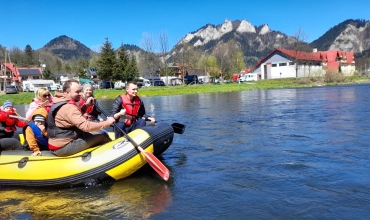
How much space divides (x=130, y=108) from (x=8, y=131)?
248 cm

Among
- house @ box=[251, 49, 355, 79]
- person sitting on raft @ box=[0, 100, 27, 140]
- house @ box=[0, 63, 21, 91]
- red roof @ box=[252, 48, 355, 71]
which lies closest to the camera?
person sitting on raft @ box=[0, 100, 27, 140]

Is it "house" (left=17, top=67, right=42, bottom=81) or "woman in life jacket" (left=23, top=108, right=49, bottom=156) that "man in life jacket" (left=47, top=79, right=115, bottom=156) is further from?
"house" (left=17, top=67, right=42, bottom=81)

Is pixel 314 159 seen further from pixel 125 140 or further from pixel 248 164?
pixel 125 140

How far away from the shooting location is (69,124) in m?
5.50

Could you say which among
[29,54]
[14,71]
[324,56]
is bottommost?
[324,56]

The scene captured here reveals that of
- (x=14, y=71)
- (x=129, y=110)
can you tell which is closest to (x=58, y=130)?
(x=129, y=110)

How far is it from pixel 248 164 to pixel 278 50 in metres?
63.9

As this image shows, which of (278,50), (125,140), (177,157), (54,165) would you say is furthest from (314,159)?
(278,50)

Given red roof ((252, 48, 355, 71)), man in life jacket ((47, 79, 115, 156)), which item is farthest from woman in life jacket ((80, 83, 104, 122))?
red roof ((252, 48, 355, 71))

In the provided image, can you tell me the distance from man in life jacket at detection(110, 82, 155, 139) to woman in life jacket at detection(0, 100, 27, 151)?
→ 191cm

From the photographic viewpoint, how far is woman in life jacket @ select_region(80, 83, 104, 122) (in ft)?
23.1

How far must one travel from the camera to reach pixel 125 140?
586 centimetres

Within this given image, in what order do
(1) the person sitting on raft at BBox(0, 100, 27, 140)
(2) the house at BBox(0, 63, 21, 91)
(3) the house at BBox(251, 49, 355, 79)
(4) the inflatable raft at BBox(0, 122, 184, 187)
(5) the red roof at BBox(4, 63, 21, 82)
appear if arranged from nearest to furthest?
(4) the inflatable raft at BBox(0, 122, 184, 187), (1) the person sitting on raft at BBox(0, 100, 27, 140), (3) the house at BBox(251, 49, 355, 79), (2) the house at BBox(0, 63, 21, 91), (5) the red roof at BBox(4, 63, 21, 82)

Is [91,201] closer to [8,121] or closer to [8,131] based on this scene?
[8,131]
